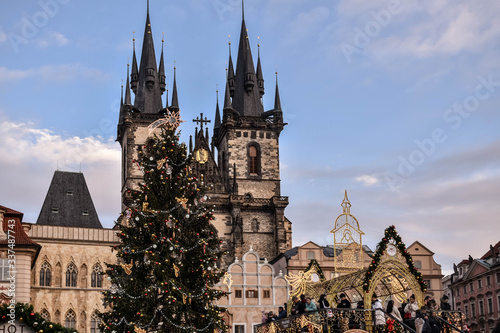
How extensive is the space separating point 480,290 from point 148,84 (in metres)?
38.2

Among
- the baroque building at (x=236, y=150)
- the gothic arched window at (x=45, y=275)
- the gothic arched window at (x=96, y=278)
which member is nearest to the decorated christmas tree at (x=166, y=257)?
the gothic arched window at (x=45, y=275)

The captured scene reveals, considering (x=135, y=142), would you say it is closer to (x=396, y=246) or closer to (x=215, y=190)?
(x=215, y=190)

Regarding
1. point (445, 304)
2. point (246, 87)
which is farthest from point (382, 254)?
point (246, 87)

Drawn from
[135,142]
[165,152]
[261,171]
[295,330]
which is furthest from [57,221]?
[295,330]

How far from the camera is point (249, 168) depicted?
2717 inches

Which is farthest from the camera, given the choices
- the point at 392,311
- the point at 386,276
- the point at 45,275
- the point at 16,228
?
the point at 45,275

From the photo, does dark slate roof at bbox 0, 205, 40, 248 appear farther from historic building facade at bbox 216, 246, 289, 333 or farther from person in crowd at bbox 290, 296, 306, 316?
person in crowd at bbox 290, 296, 306, 316

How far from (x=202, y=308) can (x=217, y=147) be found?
165 ft

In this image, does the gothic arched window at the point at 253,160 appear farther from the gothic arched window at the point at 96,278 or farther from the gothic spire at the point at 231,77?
the gothic arched window at the point at 96,278

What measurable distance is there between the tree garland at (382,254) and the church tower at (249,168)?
131 feet

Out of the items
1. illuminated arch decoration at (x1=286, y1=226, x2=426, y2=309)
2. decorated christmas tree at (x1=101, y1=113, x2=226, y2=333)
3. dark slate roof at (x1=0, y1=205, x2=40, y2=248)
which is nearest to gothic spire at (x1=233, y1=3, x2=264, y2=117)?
dark slate roof at (x1=0, y1=205, x2=40, y2=248)

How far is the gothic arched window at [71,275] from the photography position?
4700cm

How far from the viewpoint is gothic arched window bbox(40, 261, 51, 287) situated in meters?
46.2

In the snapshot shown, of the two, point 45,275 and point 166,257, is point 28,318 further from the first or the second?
point 45,275
